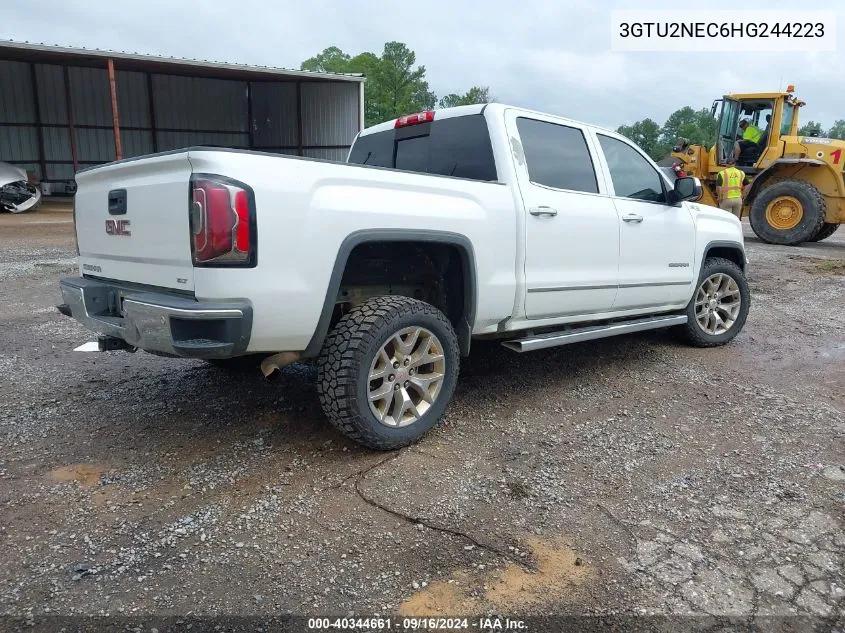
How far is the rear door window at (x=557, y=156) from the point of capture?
4.07 metres

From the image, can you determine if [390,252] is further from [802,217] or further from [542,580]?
[802,217]

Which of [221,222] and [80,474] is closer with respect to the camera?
[221,222]

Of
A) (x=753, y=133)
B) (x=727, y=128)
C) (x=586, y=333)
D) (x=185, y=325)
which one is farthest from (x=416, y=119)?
(x=753, y=133)

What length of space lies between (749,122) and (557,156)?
1156 cm

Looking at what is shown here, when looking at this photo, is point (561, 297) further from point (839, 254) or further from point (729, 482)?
point (839, 254)

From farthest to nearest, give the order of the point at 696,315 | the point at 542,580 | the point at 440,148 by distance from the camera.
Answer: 1. the point at 696,315
2. the point at 440,148
3. the point at 542,580

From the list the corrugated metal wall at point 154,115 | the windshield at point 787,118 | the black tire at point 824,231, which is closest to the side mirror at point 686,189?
the windshield at point 787,118

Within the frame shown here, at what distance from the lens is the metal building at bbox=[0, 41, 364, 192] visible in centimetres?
2398

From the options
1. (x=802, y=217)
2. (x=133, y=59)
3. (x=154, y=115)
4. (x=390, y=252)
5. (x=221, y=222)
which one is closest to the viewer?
(x=221, y=222)

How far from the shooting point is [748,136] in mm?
13555

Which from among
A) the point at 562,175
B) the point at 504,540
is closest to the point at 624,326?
the point at 562,175

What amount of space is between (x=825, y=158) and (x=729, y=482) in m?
12.5

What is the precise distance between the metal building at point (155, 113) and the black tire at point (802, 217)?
47.1ft

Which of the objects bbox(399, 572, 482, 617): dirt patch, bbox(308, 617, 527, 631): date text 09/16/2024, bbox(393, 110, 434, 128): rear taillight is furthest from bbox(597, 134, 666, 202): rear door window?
bbox(308, 617, 527, 631): date text 09/16/2024
